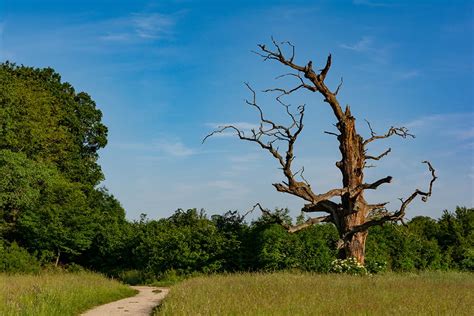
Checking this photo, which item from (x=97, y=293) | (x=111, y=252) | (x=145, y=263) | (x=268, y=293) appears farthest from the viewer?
(x=111, y=252)

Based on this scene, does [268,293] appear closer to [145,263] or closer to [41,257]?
[145,263]

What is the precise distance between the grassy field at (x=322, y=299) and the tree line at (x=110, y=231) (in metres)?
10.0

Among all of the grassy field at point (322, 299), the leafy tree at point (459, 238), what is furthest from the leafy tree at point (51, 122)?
the leafy tree at point (459, 238)

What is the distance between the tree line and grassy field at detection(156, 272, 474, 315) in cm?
1000

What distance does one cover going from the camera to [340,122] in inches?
1072

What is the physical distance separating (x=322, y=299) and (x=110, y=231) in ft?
72.0

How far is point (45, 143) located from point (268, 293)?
2913cm

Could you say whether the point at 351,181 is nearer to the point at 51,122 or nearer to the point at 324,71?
the point at 324,71

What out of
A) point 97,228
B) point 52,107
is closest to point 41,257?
point 97,228

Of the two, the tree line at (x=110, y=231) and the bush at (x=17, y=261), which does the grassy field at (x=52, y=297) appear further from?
the bush at (x=17, y=261)

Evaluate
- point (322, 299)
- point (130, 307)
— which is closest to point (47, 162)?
point (130, 307)

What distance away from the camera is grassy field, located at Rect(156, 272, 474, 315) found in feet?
37.1

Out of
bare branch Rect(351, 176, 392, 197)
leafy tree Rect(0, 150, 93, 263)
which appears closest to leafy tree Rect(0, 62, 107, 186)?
leafy tree Rect(0, 150, 93, 263)

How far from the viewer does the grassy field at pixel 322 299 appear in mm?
11312
